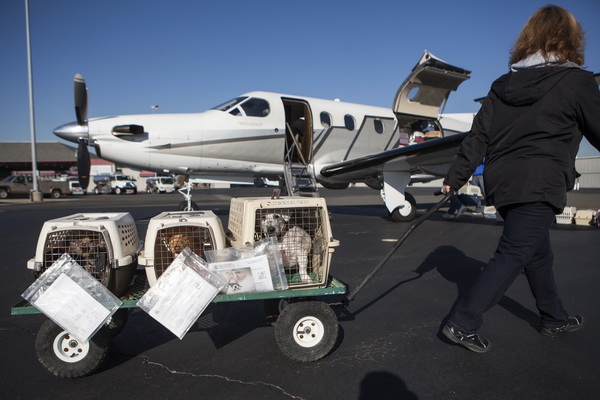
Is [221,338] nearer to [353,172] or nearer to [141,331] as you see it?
[141,331]

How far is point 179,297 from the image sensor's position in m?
2.27

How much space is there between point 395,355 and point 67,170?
66.0 m

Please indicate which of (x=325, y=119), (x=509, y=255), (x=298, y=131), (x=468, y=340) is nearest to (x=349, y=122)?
(x=325, y=119)

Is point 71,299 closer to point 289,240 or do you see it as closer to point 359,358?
point 289,240

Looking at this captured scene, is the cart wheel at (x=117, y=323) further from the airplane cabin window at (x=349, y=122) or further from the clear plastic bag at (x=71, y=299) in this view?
the airplane cabin window at (x=349, y=122)

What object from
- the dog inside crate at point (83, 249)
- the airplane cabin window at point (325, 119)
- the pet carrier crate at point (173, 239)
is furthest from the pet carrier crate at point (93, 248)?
the airplane cabin window at point (325, 119)

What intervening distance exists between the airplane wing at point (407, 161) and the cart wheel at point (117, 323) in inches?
244

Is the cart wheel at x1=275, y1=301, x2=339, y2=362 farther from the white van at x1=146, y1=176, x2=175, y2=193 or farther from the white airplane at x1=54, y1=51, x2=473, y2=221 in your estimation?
the white van at x1=146, y1=176, x2=175, y2=193

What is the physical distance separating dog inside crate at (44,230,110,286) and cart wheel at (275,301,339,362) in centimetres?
114

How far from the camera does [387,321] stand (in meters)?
3.26

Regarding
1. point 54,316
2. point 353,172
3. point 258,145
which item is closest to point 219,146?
point 258,145

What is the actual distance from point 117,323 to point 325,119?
8672 millimetres

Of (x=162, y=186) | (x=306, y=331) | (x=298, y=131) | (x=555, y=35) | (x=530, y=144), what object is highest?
(x=555, y=35)

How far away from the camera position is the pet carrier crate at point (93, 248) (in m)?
2.39
